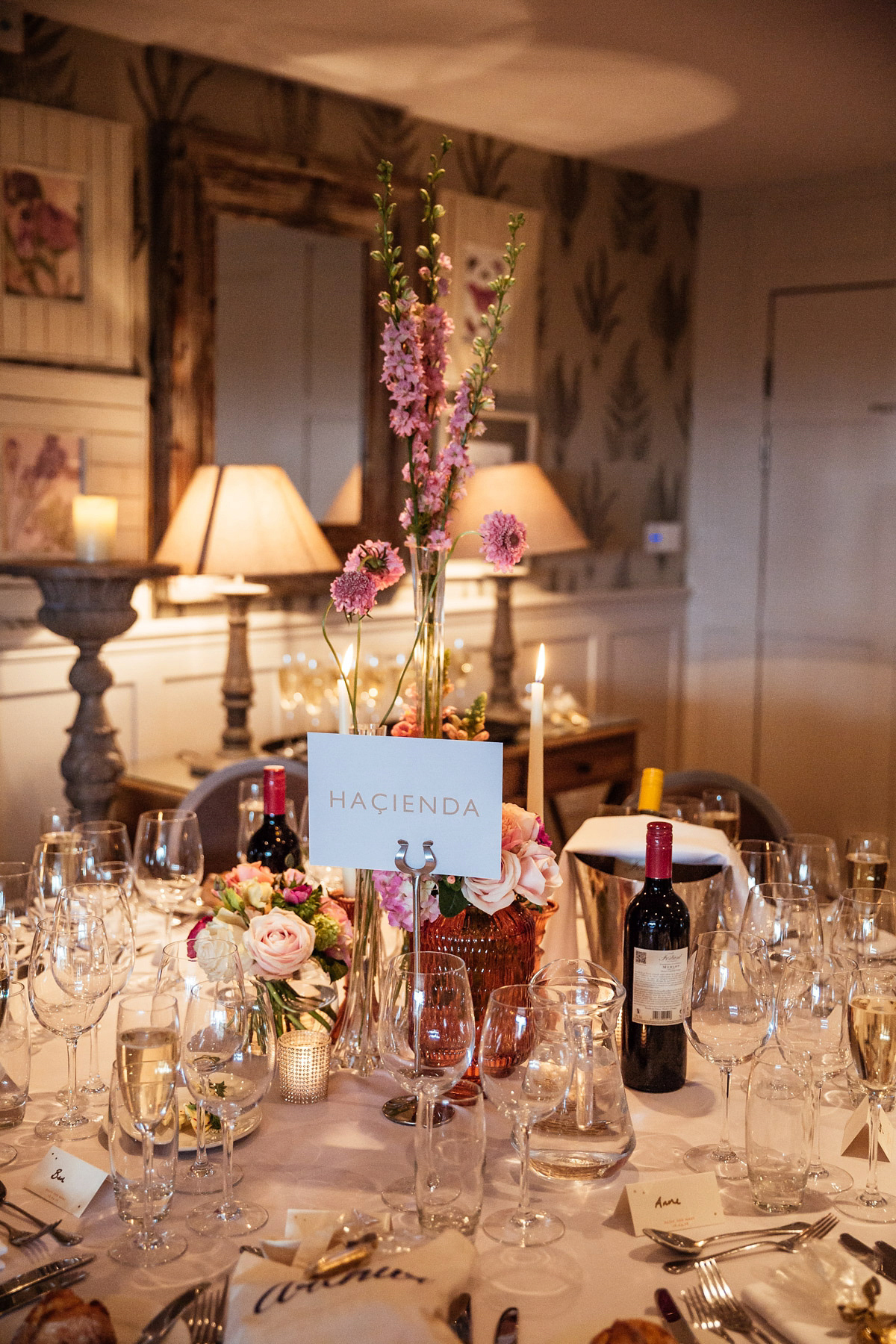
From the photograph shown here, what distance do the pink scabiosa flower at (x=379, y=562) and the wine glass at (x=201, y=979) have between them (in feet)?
1.22

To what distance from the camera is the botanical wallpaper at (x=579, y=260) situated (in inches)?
122

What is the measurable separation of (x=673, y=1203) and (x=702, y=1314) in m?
0.15

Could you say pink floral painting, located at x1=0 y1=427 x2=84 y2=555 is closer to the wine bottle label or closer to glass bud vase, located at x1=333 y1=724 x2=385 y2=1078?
glass bud vase, located at x1=333 y1=724 x2=385 y2=1078

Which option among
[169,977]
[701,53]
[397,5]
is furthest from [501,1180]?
[701,53]

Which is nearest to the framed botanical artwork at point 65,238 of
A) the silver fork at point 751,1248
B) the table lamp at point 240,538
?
the table lamp at point 240,538

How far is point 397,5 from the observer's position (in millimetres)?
2811

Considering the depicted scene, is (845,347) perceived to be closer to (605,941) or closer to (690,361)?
(690,361)

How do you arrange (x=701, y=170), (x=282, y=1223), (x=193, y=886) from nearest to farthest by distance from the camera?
(x=282, y=1223), (x=193, y=886), (x=701, y=170)

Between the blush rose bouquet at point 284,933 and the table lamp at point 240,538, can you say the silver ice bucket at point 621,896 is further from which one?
the table lamp at point 240,538

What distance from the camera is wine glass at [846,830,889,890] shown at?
177 cm

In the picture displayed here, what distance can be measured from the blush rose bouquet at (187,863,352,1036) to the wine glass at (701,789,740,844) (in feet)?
2.43

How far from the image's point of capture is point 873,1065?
108cm

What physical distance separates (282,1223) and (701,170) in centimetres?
412

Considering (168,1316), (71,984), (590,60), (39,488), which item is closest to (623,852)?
(71,984)
